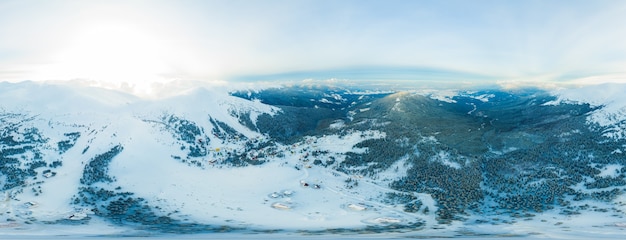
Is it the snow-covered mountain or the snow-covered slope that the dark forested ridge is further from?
the snow-covered slope

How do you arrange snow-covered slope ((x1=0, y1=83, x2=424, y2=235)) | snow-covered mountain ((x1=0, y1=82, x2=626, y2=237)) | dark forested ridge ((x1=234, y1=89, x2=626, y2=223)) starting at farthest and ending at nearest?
dark forested ridge ((x1=234, y1=89, x2=626, y2=223)) < snow-covered slope ((x1=0, y1=83, x2=424, y2=235)) < snow-covered mountain ((x1=0, y1=82, x2=626, y2=237))

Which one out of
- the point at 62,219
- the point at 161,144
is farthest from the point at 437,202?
the point at 161,144

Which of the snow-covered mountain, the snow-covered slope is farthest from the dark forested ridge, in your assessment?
the snow-covered slope

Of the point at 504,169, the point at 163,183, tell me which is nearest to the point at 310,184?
the point at 163,183

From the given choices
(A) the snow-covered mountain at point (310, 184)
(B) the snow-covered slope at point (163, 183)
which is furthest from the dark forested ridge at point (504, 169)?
(B) the snow-covered slope at point (163, 183)

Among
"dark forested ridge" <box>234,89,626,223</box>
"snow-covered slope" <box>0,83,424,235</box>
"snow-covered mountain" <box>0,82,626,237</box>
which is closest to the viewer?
"snow-covered mountain" <box>0,82,626,237</box>

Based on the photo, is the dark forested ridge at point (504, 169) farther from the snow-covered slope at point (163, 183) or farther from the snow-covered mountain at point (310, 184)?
the snow-covered slope at point (163, 183)

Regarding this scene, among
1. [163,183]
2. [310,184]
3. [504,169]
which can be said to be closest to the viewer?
[163,183]

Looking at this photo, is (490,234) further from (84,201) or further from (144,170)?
(144,170)

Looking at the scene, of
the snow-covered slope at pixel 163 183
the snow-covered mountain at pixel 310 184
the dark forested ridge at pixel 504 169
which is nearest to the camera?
the snow-covered mountain at pixel 310 184

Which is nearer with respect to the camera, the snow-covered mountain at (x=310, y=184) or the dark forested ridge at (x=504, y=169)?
the snow-covered mountain at (x=310, y=184)

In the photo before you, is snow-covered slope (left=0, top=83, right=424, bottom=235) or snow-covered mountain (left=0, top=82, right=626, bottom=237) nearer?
snow-covered mountain (left=0, top=82, right=626, bottom=237)

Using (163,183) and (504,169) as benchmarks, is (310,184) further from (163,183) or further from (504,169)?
(504,169)
